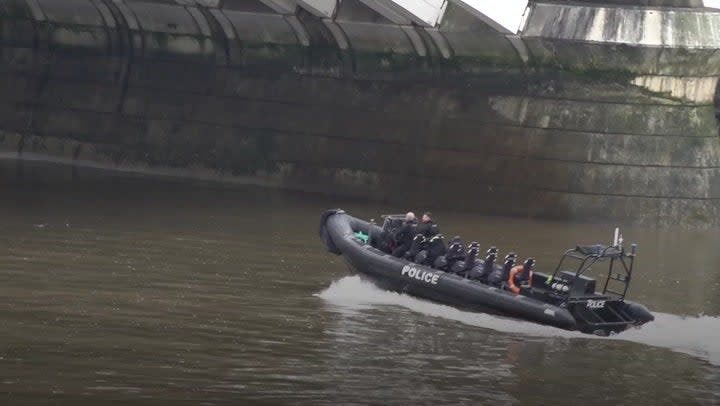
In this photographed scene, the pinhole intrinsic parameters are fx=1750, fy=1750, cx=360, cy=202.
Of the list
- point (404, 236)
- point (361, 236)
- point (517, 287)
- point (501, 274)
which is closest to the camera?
point (517, 287)

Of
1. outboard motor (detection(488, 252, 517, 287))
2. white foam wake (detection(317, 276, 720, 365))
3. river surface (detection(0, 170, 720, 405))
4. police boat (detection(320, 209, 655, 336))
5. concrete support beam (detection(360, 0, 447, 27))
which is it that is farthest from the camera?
concrete support beam (detection(360, 0, 447, 27))

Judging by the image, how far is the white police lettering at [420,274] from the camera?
3133 centimetres

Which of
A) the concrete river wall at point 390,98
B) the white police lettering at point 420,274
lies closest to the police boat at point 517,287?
the white police lettering at point 420,274

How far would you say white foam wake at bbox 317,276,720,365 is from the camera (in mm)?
29172

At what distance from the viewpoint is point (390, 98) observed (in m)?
45.6

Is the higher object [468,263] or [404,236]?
[404,236]

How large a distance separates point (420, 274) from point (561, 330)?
314 cm

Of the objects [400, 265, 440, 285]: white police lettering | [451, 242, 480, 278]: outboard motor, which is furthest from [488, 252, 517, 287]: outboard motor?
[400, 265, 440, 285]: white police lettering

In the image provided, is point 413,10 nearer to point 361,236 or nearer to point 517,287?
point 361,236

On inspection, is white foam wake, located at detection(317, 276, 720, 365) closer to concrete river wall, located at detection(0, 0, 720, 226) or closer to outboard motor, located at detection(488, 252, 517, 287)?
outboard motor, located at detection(488, 252, 517, 287)

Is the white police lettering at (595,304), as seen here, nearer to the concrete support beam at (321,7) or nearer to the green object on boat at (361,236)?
the green object on boat at (361,236)

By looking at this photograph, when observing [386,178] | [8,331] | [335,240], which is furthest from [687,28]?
[8,331]

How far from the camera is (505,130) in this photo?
44.1m

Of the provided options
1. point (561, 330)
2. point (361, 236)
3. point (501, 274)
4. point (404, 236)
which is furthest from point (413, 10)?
point (561, 330)
